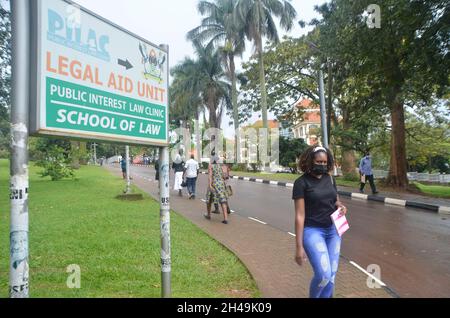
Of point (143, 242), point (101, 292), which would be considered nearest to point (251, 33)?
point (143, 242)

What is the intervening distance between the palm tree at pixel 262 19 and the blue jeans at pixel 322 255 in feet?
84.8

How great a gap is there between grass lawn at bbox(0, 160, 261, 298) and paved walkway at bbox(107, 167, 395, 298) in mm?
208

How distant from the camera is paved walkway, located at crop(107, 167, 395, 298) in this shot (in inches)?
199

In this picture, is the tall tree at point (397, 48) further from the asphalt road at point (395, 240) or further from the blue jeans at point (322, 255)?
the blue jeans at point (322, 255)

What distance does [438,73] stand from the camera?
47.9 feet

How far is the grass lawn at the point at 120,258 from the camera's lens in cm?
496

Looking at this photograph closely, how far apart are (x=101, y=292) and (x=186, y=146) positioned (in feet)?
163

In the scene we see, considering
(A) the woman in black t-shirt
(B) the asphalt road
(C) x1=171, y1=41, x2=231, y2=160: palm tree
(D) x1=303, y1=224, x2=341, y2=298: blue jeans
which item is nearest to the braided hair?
(A) the woman in black t-shirt

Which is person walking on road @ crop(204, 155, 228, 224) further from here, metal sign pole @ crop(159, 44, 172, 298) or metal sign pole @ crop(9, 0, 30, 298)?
metal sign pole @ crop(9, 0, 30, 298)

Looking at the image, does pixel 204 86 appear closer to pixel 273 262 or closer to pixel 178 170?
pixel 178 170

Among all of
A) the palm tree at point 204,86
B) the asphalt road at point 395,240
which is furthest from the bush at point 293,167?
the asphalt road at point 395,240

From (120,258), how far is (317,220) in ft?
10.7

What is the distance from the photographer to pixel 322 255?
153 inches
